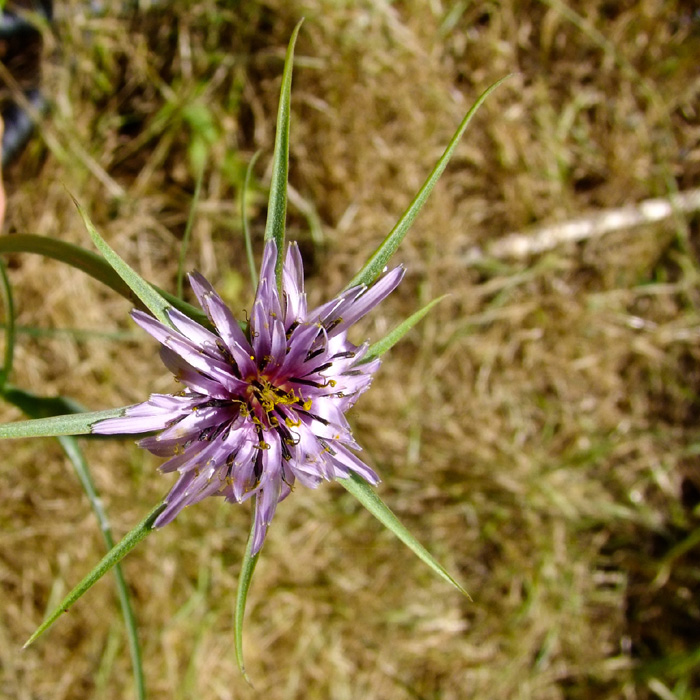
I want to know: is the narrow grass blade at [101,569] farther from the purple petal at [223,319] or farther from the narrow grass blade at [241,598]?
the purple petal at [223,319]

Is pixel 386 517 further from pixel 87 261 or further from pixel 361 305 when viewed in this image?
pixel 87 261

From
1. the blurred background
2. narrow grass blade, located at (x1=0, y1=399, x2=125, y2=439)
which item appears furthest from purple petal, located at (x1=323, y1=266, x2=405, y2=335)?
the blurred background

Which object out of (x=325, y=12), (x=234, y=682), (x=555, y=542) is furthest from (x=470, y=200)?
(x=234, y=682)

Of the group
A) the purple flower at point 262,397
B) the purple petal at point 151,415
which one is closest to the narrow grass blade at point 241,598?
the purple flower at point 262,397

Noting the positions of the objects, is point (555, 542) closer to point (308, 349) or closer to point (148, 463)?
point (148, 463)

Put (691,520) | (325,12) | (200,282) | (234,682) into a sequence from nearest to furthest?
(200,282) → (325,12) → (234,682) → (691,520)

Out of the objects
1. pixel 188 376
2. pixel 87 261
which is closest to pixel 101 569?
pixel 188 376
